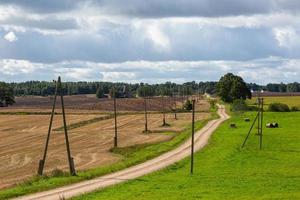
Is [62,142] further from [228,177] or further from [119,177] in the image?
[228,177]

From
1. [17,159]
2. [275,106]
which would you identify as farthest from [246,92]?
[17,159]

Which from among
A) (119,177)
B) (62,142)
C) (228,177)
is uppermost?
(228,177)

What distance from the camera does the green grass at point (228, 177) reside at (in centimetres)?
3428

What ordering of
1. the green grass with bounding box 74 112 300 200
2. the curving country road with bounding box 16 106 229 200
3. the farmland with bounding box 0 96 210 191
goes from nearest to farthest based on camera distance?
the green grass with bounding box 74 112 300 200, the curving country road with bounding box 16 106 229 200, the farmland with bounding box 0 96 210 191

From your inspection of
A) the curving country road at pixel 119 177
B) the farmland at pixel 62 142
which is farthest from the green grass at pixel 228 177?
the farmland at pixel 62 142

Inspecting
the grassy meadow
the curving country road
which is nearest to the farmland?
the curving country road

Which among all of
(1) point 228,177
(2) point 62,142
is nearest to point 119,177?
(1) point 228,177

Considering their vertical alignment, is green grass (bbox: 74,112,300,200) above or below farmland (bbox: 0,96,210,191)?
above

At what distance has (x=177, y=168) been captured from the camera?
52.6 metres

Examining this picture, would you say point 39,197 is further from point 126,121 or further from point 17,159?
point 126,121

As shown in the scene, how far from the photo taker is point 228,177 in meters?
44.4

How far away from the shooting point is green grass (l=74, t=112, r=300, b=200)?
3428 centimetres

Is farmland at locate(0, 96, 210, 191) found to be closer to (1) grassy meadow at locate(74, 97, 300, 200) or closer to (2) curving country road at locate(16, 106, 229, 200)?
(2) curving country road at locate(16, 106, 229, 200)

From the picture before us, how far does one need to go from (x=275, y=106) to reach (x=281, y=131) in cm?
6257
